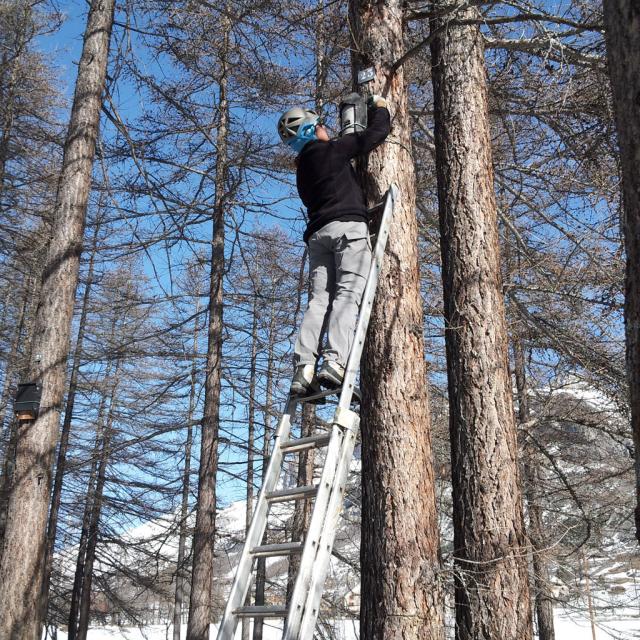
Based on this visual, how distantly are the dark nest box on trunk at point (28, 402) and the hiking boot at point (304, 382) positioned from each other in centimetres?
375

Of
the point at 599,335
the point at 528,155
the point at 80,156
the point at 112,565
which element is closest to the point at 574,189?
the point at 528,155

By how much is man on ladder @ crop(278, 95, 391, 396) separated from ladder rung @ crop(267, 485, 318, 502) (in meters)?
0.69

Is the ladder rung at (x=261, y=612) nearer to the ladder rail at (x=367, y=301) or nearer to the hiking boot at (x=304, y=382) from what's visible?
the ladder rail at (x=367, y=301)

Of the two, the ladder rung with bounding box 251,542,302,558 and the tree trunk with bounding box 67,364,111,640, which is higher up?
the tree trunk with bounding box 67,364,111,640

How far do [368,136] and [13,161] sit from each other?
13.7 metres

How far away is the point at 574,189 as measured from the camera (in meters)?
7.59

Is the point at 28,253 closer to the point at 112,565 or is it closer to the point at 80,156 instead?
the point at 112,565

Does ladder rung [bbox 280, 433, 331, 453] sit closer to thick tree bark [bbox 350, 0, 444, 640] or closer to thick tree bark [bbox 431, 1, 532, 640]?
thick tree bark [bbox 350, 0, 444, 640]

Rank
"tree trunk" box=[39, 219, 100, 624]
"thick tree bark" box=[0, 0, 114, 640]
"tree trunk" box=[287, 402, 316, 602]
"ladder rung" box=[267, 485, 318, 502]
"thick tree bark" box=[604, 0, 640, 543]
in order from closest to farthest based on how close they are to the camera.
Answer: "thick tree bark" box=[604, 0, 640, 543], "ladder rung" box=[267, 485, 318, 502], "thick tree bark" box=[0, 0, 114, 640], "tree trunk" box=[287, 402, 316, 602], "tree trunk" box=[39, 219, 100, 624]

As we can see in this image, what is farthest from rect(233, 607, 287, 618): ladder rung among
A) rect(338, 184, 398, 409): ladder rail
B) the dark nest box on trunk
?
the dark nest box on trunk

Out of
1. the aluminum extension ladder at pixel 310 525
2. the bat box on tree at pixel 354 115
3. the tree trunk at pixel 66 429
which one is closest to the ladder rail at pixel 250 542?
the aluminum extension ladder at pixel 310 525

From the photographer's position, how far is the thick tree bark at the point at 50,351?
626cm

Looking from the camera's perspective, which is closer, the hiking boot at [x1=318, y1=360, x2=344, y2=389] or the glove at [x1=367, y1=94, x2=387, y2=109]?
the hiking boot at [x1=318, y1=360, x2=344, y2=389]

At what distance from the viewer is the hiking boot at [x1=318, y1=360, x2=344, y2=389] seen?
3.94 m
